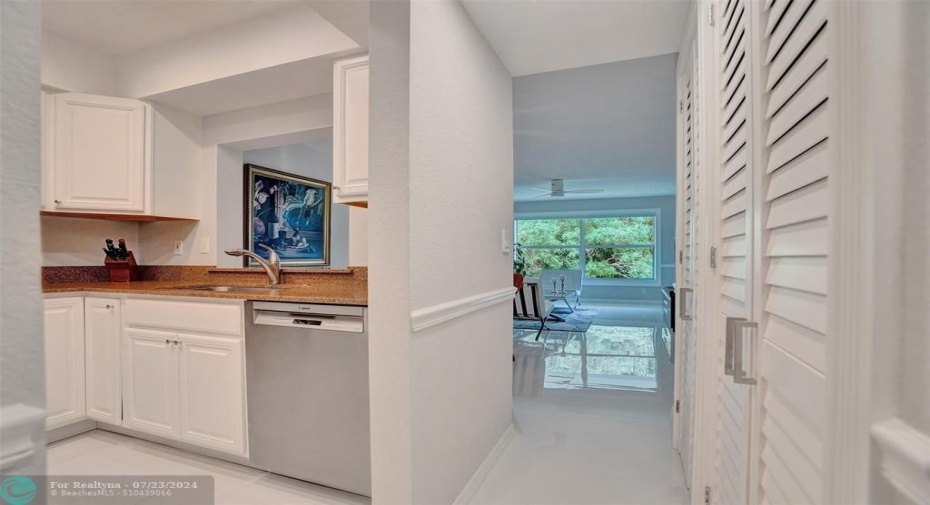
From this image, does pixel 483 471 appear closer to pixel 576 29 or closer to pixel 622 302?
pixel 576 29

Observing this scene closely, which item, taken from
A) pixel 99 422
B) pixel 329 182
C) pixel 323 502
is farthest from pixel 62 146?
pixel 323 502

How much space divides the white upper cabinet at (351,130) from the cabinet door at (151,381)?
4.05 feet

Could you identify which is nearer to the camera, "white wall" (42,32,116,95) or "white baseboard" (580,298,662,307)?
"white wall" (42,32,116,95)

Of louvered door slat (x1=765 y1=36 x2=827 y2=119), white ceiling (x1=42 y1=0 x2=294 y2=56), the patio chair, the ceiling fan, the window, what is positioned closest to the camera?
louvered door slat (x1=765 y1=36 x2=827 y2=119)

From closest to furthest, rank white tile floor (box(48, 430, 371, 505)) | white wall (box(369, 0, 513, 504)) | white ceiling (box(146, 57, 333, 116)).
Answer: white wall (box(369, 0, 513, 504))
white tile floor (box(48, 430, 371, 505))
white ceiling (box(146, 57, 333, 116))

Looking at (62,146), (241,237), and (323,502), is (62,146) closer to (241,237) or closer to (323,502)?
(241,237)

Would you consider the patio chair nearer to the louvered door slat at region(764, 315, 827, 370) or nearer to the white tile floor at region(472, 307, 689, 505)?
the white tile floor at region(472, 307, 689, 505)

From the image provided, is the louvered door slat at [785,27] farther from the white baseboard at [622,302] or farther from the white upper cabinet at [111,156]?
the white baseboard at [622,302]

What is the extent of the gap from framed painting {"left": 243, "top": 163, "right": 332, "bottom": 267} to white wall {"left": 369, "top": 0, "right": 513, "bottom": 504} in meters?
2.26

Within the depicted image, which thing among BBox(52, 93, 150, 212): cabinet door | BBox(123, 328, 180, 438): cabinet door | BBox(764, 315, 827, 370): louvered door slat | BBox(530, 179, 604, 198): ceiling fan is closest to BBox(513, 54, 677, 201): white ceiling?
BBox(530, 179, 604, 198): ceiling fan

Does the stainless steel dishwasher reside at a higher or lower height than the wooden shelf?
lower

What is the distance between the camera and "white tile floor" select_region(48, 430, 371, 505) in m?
1.94

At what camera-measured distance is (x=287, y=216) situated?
411cm

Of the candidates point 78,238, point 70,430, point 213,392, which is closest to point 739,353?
point 213,392
